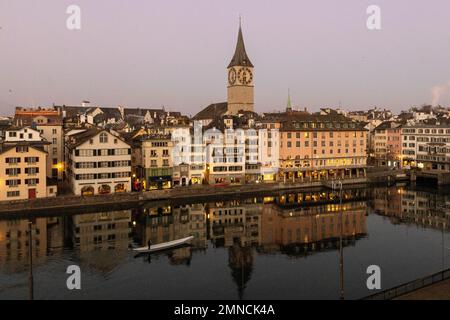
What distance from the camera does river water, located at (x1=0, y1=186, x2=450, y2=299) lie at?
93.5ft

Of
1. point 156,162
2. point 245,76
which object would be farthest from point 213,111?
point 156,162

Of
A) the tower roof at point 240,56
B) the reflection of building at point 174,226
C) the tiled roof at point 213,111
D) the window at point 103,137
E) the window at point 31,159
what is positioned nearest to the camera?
the reflection of building at point 174,226

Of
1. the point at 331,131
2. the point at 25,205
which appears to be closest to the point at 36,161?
the point at 25,205

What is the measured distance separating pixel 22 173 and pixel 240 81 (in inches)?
2941

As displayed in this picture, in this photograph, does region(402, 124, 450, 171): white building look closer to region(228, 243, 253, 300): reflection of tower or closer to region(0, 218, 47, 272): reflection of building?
region(228, 243, 253, 300): reflection of tower

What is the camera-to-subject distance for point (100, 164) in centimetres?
5744

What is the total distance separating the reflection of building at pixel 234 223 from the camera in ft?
135

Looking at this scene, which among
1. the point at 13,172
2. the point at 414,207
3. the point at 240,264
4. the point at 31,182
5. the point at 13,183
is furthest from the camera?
the point at 414,207

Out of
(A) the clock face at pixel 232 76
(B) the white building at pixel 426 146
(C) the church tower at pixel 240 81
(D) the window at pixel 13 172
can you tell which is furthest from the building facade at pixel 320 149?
(A) the clock face at pixel 232 76

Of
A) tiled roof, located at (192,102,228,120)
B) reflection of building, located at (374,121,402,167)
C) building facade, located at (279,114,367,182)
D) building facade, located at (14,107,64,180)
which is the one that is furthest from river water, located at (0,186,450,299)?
tiled roof, located at (192,102,228,120)

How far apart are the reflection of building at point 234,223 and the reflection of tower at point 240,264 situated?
1.88 meters

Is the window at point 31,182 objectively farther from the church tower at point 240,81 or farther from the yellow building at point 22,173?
the church tower at point 240,81

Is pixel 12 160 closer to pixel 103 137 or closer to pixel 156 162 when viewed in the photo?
pixel 103 137

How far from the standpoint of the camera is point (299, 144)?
7556 cm
